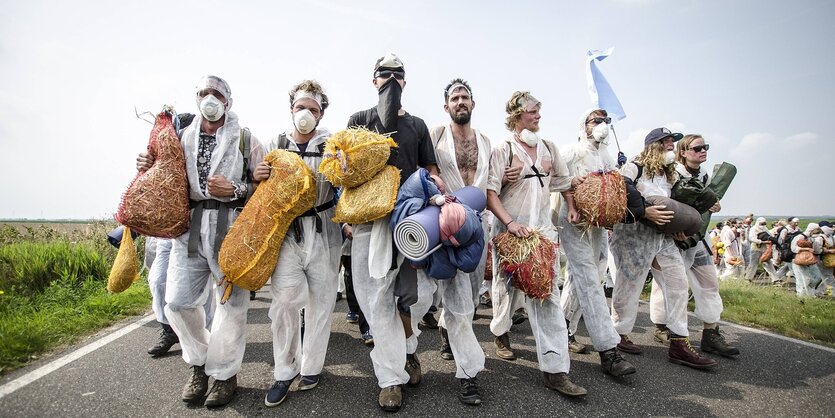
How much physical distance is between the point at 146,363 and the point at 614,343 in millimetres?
4614

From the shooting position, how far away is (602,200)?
3590 mm

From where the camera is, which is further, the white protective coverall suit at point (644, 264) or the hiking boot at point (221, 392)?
the white protective coverall suit at point (644, 264)

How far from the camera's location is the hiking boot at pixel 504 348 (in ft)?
13.0

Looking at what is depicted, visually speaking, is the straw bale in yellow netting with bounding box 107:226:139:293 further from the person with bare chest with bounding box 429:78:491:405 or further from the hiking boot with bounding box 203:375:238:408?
the person with bare chest with bounding box 429:78:491:405

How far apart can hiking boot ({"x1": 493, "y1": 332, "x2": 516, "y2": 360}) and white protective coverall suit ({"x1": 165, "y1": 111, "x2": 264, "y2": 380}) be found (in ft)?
8.39

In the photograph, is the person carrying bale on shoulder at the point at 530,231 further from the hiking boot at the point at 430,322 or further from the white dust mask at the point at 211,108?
the white dust mask at the point at 211,108

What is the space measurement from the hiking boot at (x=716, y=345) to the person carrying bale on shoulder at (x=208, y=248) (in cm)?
506

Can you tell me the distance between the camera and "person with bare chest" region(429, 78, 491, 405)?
10.2 ft

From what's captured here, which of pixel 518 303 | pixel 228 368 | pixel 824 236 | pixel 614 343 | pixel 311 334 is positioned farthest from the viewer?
pixel 824 236

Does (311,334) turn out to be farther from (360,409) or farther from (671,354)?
(671,354)

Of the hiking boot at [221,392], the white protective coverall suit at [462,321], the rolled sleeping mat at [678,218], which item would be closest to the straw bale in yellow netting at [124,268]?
the hiking boot at [221,392]

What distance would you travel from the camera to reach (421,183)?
2895 mm

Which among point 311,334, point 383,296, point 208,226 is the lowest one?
point 311,334

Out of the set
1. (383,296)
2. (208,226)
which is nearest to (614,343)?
(383,296)
